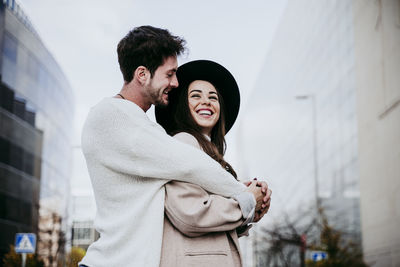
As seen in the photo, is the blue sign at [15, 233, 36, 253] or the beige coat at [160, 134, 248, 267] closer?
the beige coat at [160, 134, 248, 267]

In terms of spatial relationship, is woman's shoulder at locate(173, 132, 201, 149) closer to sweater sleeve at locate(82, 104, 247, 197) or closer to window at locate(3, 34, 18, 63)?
sweater sleeve at locate(82, 104, 247, 197)

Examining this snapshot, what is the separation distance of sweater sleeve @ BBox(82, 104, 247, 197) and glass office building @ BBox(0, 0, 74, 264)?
25416 mm

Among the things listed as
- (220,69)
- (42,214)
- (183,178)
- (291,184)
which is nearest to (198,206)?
(183,178)

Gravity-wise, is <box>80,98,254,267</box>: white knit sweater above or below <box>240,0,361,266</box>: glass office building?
below

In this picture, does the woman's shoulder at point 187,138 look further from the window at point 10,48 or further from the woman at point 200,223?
the window at point 10,48

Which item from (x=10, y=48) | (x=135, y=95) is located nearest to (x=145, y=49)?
A: (x=135, y=95)

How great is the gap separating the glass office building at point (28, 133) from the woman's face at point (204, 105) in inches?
978

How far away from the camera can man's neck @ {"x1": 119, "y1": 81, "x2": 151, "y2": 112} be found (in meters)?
2.82

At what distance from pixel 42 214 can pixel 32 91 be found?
26.2ft

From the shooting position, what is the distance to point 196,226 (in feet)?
8.05

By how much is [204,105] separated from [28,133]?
34.3m

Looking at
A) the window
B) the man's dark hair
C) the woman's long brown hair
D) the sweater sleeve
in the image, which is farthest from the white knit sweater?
the window

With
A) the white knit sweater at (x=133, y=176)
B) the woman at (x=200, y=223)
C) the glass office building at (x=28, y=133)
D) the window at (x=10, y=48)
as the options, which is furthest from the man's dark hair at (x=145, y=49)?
the window at (x=10, y=48)

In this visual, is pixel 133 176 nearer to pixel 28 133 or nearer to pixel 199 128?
pixel 199 128
